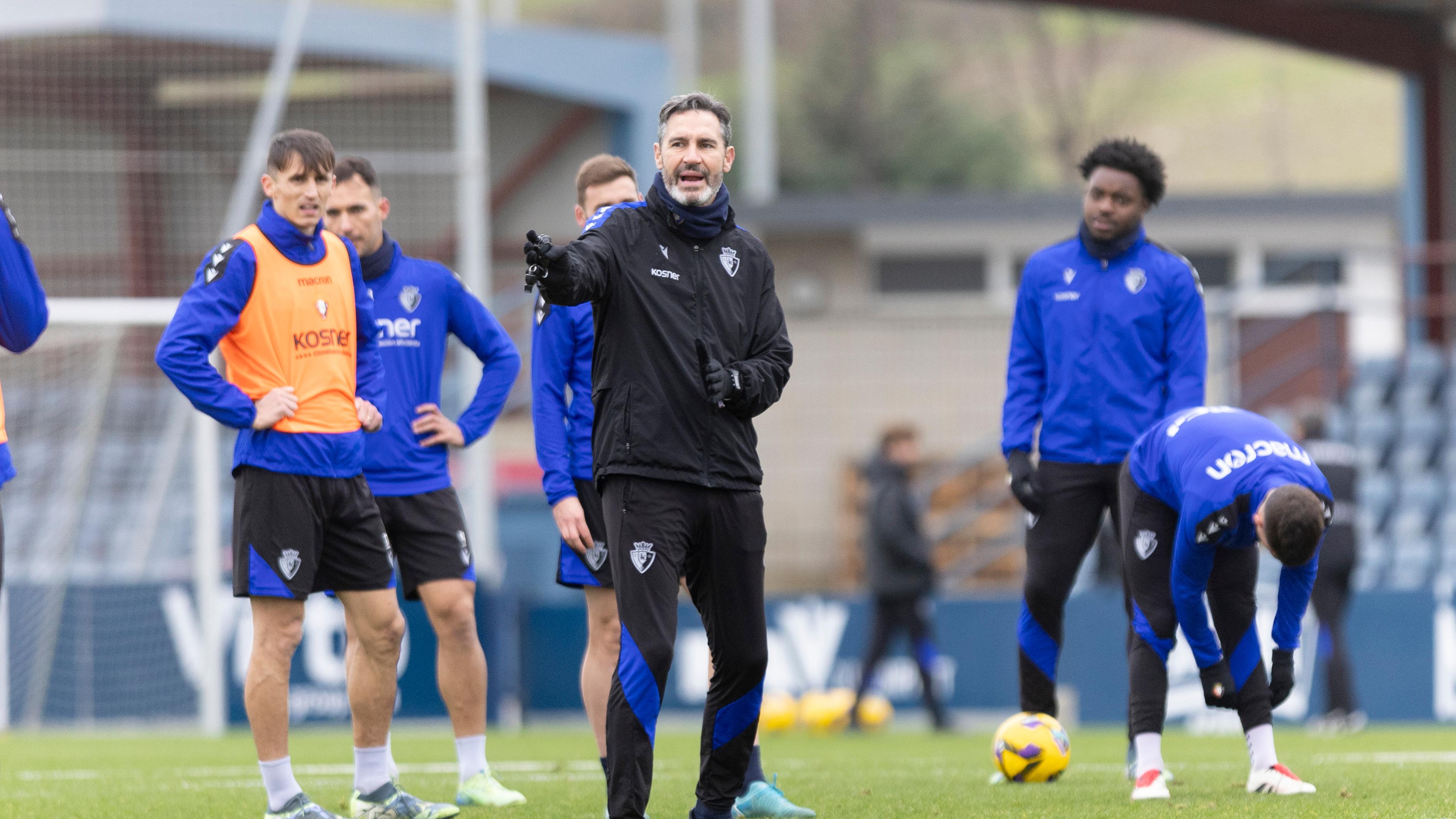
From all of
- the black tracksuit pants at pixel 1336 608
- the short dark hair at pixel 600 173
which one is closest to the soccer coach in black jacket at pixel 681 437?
the short dark hair at pixel 600 173

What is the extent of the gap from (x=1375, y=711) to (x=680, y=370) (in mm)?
9643

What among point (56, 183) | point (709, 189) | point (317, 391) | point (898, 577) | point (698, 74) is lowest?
point (898, 577)

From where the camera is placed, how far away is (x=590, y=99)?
2177cm

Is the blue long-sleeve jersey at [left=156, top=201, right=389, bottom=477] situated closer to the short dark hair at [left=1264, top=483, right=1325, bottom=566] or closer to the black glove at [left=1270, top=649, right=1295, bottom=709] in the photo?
the short dark hair at [left=1264, top=483, right=1325, bottom=566]

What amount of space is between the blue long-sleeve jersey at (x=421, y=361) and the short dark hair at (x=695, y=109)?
6.27 feet

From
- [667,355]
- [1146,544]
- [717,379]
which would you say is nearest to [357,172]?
[667,355]

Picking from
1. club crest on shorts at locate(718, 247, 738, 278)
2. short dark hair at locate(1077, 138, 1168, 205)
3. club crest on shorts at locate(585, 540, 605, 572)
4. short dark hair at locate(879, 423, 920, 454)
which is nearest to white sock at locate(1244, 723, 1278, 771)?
short dark hair at locate(1077, 138, 1168, 205)

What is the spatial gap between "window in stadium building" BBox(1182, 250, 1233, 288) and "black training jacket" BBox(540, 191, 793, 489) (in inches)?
780

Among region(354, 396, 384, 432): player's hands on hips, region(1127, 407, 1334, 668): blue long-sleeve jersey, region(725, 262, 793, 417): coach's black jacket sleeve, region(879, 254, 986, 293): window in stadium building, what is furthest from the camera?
region(879, 254, 986, 293): window in stadium building

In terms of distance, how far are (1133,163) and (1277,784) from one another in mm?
2548

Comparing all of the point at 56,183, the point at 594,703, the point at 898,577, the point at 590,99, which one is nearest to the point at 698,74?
the point at 590,99

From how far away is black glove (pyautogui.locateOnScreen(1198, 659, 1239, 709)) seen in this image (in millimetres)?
6273

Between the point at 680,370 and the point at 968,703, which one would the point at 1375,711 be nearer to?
the point at 968,703

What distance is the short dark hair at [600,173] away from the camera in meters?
6.78
